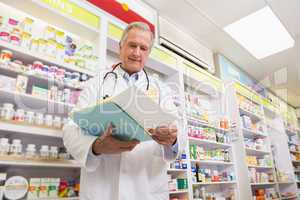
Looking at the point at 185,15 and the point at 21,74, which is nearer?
the point at 21,74

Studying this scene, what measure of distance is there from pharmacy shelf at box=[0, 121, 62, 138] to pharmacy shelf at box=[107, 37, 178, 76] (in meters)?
1.08

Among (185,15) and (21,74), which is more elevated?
(185,15)

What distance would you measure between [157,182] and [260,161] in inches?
144

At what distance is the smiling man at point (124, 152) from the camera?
39.5 inches

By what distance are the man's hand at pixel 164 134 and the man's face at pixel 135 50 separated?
1.57ft

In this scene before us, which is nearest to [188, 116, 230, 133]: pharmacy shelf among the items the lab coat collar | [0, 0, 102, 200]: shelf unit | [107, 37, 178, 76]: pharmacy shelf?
[107, 37, 178, 76]: pharmacy shelf

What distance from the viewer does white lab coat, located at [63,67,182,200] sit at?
3.39ft

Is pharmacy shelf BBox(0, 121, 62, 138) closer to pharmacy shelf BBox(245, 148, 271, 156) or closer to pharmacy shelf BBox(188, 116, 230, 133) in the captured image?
pharmacy shelf BBox(188, 116, 230, 133)

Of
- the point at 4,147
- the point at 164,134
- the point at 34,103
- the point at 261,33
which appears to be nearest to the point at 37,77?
the point at 34,103

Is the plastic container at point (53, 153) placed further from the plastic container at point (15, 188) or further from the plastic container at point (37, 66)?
the plastic container at point (37, 66)

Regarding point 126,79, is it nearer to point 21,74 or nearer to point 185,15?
point 21,74

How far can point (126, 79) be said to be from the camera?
1335mm

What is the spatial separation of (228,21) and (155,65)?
57.7 inches

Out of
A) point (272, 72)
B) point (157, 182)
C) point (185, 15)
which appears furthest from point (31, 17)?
point (272, 72)
